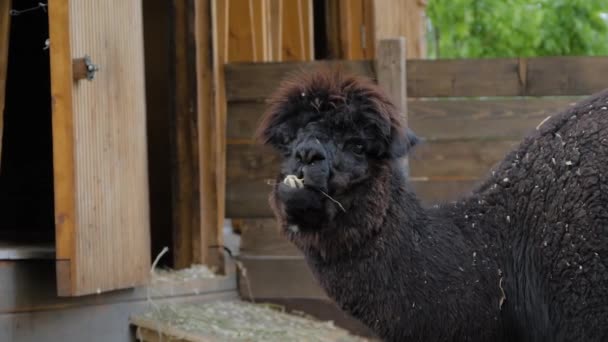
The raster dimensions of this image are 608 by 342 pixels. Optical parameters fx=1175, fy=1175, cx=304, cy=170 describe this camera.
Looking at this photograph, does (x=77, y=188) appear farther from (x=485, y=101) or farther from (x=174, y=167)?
(x=485, y=101)

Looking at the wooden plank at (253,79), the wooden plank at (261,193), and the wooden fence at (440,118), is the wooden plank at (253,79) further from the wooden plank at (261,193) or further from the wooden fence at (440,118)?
the wooden plank at (261,193)

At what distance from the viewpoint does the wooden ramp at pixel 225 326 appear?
26.5 feet

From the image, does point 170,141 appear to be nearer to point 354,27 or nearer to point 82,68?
point 82,68

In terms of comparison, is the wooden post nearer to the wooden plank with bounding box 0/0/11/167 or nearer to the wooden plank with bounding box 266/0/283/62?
the wooden plank with bounding box 266/0/283/62

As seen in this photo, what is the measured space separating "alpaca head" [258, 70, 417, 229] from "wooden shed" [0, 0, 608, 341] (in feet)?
6.10

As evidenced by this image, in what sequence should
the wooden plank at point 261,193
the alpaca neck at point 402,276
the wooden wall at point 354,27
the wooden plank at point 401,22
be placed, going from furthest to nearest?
1. the wooden plank at point 401,22
2. the wooden wall at point 354,27
3. the wooden plank at point 261,193
4. the alpaca neck at point 402,276

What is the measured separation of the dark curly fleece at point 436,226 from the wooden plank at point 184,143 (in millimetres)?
3316

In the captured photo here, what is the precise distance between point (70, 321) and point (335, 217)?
2725 mm

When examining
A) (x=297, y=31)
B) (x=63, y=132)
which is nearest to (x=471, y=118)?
(x=297, y=31)

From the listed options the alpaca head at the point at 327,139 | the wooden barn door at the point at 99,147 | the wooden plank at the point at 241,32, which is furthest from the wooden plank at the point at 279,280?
the alpaca head at the point at 327,139

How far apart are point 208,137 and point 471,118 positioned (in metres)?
2.18

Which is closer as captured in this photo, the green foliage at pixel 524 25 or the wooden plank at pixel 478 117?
the wooden plank at pixel 478 117

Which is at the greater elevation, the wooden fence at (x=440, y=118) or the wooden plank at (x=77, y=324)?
Result: the wooden fence at (x=440, y=118)

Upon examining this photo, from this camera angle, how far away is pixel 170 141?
31.4 ft
